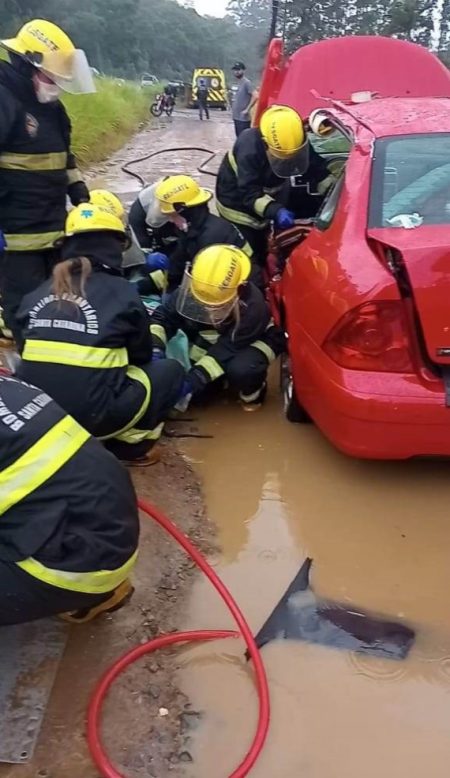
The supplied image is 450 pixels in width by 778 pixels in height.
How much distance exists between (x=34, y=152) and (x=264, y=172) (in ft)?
5.50

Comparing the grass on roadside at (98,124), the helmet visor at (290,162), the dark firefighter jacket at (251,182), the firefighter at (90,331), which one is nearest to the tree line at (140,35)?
the grass on roadside at (98,124)

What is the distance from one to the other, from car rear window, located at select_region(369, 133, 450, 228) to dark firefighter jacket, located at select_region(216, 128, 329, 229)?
1.68 metres

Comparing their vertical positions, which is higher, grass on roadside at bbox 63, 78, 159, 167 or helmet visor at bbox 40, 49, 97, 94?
helmet visor at bbox 40, 49, 97, 94

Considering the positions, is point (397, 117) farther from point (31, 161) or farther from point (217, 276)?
point (31, 161)

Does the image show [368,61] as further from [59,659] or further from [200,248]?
[59,659]

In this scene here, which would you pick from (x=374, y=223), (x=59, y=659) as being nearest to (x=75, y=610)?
(x=59, y=659)

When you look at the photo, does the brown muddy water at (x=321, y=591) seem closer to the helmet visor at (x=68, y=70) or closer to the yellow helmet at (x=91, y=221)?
the yellow helmet at (x=91, y=221)

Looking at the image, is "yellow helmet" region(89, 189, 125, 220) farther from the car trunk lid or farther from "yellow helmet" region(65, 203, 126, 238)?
the car trunk lid

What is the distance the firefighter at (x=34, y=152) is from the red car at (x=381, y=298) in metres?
1.50

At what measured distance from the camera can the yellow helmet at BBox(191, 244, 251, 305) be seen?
416 cm

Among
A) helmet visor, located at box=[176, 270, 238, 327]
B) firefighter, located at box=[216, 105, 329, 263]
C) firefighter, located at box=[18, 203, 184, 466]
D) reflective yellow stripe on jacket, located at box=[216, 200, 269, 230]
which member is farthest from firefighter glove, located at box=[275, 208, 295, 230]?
firefighter, located at box=[18, 203, 184, 466]

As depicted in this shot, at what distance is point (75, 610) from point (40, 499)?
0.53 meters

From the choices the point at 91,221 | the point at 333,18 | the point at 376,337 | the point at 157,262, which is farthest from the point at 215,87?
the point at 376,337

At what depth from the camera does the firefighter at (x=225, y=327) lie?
4.19 metres
